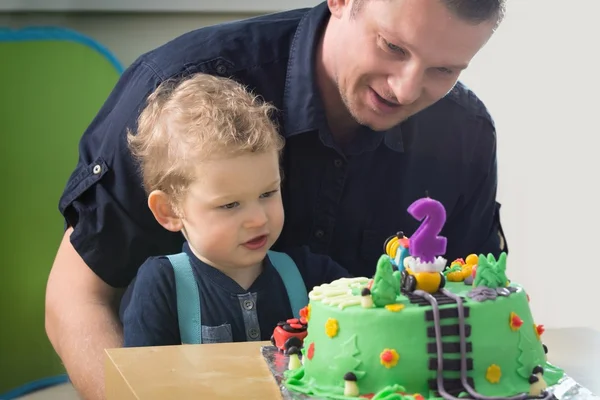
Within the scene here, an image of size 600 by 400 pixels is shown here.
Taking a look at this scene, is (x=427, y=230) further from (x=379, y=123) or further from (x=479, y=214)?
(x=479, y=214)

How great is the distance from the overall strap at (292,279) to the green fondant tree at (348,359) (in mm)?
431

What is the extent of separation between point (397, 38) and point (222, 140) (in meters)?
0.33

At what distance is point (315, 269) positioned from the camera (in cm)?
169

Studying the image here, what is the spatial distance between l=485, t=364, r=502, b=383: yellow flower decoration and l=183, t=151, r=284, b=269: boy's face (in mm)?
492

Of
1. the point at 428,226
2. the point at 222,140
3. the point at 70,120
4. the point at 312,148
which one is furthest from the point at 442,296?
the point at 70,120

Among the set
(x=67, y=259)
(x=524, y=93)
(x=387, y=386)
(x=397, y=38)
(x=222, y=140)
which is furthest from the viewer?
(x=524, y=93)

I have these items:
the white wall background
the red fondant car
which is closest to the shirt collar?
the red fondant car

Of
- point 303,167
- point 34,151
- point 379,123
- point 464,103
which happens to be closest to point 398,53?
point 379,123

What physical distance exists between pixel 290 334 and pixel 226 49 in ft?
2.29

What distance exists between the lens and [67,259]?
5.97ft

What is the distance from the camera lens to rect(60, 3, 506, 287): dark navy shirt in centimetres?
178

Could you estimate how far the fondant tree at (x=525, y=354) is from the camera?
119cm

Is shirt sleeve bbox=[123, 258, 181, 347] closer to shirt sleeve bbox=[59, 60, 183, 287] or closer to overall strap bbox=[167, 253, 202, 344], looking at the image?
overall strap bbox=[167, 253, 202, 344]

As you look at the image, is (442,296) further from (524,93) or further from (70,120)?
(524,93)
